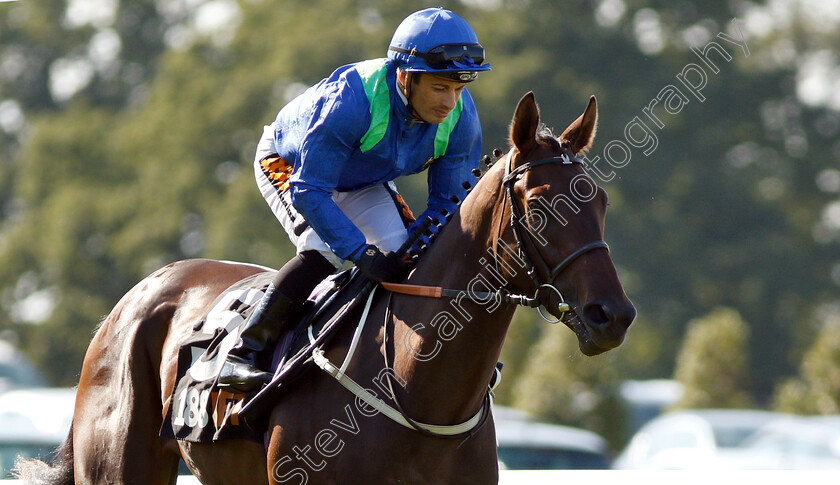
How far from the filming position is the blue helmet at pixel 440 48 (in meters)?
4.11

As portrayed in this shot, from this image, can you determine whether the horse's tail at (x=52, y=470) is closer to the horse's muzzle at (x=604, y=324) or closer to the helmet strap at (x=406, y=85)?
the helmet strap at (x=406, y=85)

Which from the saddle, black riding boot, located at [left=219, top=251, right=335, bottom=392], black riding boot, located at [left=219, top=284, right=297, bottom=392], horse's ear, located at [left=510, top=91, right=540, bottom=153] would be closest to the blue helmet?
horse's ear, located at [left=510, top=91, right=540, bottom=153]

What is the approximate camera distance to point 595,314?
3480 millimetres

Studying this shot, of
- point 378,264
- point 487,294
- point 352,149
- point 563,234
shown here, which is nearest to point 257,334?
point 378,264

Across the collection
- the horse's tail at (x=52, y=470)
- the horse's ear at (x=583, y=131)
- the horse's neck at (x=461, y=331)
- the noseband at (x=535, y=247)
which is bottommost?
the horse's tail at (x=52, y=470)

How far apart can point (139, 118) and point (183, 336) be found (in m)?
31.2

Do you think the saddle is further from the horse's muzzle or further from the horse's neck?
the horse's muzzle

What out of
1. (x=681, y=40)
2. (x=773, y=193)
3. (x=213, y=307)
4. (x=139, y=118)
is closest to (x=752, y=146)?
(x=773, y=193)

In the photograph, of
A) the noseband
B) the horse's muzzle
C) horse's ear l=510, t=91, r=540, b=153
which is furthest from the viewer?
horse's ear l=510, t=91, r=540, b=153

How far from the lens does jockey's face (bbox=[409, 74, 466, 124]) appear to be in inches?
166

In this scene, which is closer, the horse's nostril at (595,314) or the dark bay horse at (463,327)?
the horse's nostril at (595,314)

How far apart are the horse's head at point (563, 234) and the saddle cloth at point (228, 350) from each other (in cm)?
75

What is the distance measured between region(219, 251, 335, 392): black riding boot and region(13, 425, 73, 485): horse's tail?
1.50 metres

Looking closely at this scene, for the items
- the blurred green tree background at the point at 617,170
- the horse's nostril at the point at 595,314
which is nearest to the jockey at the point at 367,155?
the horse's nostril at the point at 595,314
